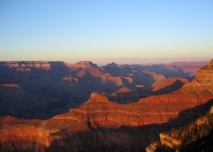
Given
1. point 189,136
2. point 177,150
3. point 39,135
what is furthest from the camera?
point 39,135

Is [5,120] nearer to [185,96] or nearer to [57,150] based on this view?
[57,150]

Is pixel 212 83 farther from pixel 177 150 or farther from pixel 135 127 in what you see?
pixel 177 150

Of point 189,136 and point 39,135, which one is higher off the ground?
point 189,136

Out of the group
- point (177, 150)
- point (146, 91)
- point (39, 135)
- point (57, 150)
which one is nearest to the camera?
point (177, 150)

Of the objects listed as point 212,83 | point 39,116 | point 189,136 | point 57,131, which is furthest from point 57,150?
point 39,116

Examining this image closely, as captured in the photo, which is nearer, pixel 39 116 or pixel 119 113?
pixel 119 113

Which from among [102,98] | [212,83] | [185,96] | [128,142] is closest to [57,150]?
[128,142]

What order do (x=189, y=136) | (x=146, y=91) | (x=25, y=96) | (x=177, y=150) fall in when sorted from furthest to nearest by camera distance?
(x=25, y=96)
(x=146, y=91)
(x=189, y=136)
(x=177, y=150)

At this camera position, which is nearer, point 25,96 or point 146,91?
point 146,91

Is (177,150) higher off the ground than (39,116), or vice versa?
(177,150)
